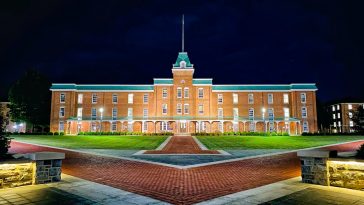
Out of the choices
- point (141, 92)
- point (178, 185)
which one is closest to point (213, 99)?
point (141, 92)

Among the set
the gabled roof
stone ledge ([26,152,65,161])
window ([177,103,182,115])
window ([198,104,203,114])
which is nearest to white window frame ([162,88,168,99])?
window ([177,103,182,115])

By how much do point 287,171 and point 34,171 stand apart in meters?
8.90

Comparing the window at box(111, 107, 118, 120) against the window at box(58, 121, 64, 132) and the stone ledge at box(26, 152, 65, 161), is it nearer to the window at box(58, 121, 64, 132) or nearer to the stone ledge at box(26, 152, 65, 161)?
the window at box(58, 121, 64, 132)

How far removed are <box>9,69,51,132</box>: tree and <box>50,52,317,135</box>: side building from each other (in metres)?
5.10

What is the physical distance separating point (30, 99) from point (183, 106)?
32.3m

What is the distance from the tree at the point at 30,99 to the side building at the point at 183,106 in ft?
16.7

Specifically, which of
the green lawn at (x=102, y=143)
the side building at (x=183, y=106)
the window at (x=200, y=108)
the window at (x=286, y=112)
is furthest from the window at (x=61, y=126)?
the window at (x=286, y=112)

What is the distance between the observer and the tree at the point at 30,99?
5222 centimetres

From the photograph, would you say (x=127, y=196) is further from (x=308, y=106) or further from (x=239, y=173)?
(x=308, y=106)

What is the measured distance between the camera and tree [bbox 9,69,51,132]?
5222 cm

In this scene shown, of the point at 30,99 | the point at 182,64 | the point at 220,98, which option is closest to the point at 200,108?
the point at 220,98

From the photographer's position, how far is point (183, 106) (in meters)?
51.3

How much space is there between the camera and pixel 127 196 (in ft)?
20.8

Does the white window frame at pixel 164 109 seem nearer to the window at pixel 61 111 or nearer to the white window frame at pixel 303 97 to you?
the window at pixel 61 111
